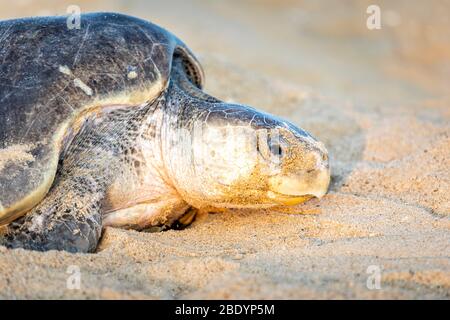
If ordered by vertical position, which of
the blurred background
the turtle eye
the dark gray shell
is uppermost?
the dark gray shell

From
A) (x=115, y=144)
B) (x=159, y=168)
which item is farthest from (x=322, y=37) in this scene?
(x=115, y=144)

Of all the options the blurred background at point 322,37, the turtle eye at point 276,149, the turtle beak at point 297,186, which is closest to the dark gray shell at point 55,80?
the turtle eye at point 276,149

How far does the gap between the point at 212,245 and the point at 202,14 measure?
20.7 feet

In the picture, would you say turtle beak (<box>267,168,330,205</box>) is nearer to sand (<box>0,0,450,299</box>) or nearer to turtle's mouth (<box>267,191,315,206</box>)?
turtle's mouth (<box>267,191,315,206</box>)

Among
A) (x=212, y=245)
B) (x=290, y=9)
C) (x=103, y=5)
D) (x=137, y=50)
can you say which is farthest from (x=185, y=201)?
(x=290, y=9)

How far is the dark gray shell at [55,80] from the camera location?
7.39 feet

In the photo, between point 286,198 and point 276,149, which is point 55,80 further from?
point 286,198

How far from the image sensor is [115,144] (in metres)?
2.60

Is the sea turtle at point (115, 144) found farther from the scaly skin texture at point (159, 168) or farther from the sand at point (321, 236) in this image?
the sand at point (321, 236)

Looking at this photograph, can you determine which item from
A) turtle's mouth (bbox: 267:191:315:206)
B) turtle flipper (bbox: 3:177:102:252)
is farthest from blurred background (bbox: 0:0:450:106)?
turtle flipper (bbox: 3:177:102:252)

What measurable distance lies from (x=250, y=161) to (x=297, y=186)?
0.22 meters

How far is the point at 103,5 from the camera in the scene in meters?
7.36

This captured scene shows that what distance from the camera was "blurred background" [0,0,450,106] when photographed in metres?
6.55
